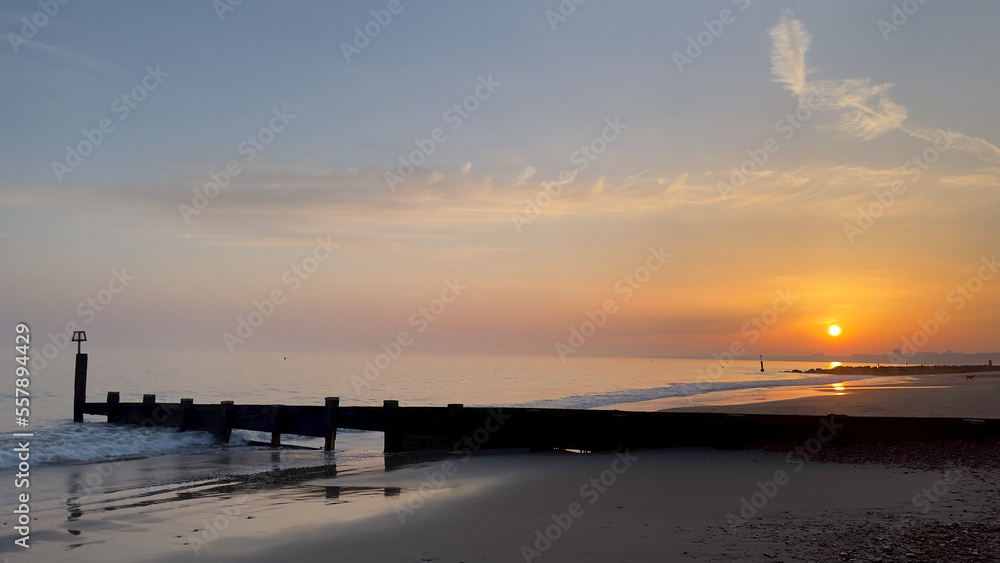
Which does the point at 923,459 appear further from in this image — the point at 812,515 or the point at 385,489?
the point at 385,489

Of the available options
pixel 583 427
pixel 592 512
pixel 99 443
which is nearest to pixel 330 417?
pixel 99 443

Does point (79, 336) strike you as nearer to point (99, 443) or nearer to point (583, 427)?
point (99, 443)

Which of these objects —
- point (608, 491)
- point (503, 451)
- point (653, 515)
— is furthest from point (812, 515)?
point (503, 451)

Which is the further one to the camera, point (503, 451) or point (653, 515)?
point (503, 451)

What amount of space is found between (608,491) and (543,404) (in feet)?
112

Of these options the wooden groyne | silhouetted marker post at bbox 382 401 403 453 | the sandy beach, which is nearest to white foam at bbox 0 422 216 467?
the wooden groyne

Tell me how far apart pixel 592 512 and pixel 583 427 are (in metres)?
7.09

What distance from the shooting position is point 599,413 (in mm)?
16547

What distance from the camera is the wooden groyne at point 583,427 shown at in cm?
1495

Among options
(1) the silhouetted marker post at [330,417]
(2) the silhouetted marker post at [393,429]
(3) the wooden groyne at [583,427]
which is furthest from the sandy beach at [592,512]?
(1) the silhouetted marker post at [330,417]

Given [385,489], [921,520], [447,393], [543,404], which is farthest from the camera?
[447,393]

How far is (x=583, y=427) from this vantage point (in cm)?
1656

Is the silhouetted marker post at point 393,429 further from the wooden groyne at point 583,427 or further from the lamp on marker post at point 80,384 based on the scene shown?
the lamp on marker post at point 80,384

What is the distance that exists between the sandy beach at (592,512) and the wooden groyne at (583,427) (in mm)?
613
